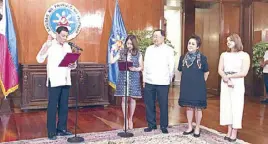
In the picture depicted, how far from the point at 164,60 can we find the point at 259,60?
423cm

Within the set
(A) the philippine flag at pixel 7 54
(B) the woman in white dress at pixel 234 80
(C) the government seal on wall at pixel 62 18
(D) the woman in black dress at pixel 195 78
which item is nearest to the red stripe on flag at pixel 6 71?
(A) the philippine flag at pixel 7 54

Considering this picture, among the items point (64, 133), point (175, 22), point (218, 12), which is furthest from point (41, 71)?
point (175, 22)

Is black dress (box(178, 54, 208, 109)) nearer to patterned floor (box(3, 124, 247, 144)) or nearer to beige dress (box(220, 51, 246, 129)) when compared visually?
beige dress (box(220, 51, 246, 129))

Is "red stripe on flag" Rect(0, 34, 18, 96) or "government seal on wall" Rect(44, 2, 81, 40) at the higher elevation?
"government seal on wall" Rect(44, 2, 81, 40)

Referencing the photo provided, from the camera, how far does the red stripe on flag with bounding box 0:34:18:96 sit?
5.23 metres

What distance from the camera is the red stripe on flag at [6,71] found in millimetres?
5230

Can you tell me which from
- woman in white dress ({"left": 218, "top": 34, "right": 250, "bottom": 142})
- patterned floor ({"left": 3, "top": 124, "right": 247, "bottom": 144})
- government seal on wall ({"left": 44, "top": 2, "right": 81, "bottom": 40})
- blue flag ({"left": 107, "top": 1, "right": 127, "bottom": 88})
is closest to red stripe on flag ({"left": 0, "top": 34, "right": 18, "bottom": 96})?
government seal on wall ({"left": 44, "top": 2, "right": 81, "bottom": 40})

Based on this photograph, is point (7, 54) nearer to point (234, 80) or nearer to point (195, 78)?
point (195, 78)

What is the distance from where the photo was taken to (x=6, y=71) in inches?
208

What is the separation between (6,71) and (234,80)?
3808 mm

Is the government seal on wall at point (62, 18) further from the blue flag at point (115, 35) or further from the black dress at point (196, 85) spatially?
the black dress at point (196, 85)

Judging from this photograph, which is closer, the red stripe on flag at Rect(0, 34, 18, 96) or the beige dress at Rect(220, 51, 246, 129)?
the beige dress at Rect(220, 51, 246, 129)

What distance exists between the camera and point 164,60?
398cm

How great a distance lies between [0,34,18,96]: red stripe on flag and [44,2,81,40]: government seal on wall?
105 cm
